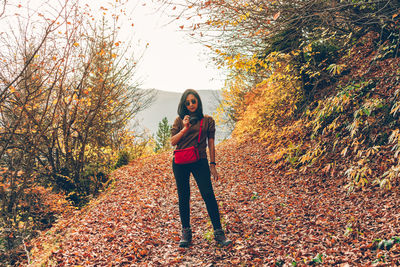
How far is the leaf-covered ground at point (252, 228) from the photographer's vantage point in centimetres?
342

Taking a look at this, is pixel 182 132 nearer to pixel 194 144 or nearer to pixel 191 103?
pixel 194 144

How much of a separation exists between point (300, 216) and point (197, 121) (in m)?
2.59

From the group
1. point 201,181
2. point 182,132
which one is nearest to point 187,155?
point 182,132

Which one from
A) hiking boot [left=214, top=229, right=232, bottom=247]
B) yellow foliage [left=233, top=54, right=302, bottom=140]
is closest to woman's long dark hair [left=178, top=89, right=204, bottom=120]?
hiking boot [left=214, top=229, right=232, bottom=247]

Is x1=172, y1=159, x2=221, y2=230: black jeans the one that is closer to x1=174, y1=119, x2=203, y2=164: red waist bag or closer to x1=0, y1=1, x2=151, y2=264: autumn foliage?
x1=174, y1=119, x2=203, y2=164: red waist bag

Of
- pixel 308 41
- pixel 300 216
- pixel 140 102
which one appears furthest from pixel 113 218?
pixel 140 102

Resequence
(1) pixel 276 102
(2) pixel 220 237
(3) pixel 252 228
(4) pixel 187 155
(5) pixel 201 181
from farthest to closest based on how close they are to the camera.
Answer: (1) pixel 276 102 → (3) pixel 252 228 → (2) pixel 220 237 → (5) pixel 201 181 → (4) pixel 187 155

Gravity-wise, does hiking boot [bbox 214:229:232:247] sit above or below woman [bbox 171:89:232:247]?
below

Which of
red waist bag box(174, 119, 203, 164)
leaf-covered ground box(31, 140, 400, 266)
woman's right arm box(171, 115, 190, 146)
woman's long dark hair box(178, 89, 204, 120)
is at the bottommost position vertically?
leaf-covered ground box(31, 140, 400, 266)

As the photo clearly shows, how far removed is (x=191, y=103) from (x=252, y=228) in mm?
2360

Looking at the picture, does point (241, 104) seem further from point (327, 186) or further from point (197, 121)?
point (197, 121)

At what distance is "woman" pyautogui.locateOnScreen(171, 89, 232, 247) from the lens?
3.74m

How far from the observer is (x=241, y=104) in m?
14.9

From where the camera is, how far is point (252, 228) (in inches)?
176
